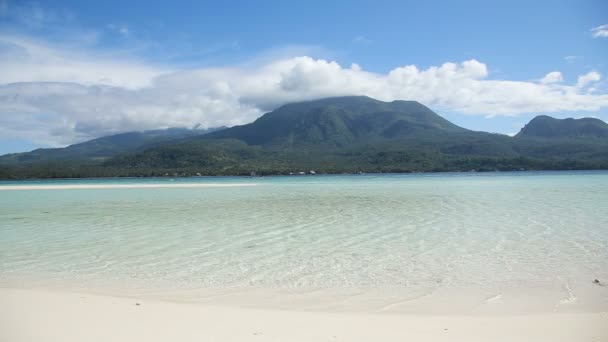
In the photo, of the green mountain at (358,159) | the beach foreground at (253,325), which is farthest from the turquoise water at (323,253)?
the green mountain at (358,159)

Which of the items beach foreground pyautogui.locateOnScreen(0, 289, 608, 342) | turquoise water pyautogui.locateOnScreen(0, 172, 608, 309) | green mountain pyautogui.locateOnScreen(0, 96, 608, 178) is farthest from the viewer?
green mountain pyautogui.locateOnScreen(0, 96, 608, 178)

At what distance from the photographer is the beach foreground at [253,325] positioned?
194 inches

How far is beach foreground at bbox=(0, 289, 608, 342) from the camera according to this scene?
493 cm

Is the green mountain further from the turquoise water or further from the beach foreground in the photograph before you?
the beach foreground

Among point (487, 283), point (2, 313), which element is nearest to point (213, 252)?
point (2, 313)

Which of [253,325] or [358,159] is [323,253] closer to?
[253,325]

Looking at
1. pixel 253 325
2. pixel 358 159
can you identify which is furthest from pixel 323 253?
pixel 358 159

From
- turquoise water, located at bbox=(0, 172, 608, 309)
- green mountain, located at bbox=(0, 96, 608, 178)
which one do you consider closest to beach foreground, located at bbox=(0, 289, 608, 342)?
turquoise water, located at bbox=(0, 172, 608, 309)

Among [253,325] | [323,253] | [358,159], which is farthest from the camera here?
[358,159]

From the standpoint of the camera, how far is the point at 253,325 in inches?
213

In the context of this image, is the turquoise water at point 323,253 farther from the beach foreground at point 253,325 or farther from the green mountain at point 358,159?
the green mountain at point 358,159

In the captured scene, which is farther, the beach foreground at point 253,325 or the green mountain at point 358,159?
the green mountain at point 358,159

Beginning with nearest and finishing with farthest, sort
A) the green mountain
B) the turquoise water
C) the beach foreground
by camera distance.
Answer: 1. the beach foreground
2. the turquoise water
3. the green mountain

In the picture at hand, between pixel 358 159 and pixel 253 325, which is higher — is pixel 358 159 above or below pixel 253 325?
above
